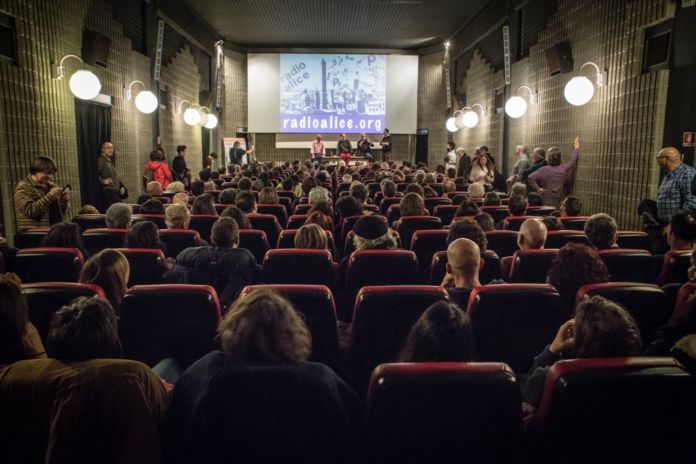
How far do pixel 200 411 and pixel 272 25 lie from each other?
53.3ft

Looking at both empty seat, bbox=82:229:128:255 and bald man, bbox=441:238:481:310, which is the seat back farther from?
bald man, bbox=441:238:481:310

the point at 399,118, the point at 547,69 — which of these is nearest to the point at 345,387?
the point at 547,69

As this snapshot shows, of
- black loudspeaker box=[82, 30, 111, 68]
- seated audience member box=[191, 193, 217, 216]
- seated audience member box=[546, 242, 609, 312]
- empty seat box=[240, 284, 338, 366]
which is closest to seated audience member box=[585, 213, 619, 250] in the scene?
seated audience member box=[546, 242, 609, 312]

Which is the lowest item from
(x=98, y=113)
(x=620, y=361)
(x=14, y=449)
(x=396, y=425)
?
(x=14, y=449)

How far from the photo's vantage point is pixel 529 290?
227cm

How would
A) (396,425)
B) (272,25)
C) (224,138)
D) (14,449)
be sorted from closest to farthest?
(396,425)
(14,449)
(272,25)
(224,138)

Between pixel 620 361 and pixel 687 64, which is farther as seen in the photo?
pixel 687 64

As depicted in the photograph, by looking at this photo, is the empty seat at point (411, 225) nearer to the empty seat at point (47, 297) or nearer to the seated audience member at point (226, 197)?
the seated audience member at point (226, 197)

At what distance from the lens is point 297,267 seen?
3.24m

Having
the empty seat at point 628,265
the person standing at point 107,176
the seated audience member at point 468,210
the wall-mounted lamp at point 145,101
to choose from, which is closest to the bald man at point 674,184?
the seated audience member at point 468,210

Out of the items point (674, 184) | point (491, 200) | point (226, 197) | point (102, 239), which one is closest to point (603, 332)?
point (102, 239)

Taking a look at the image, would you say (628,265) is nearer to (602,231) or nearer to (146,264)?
(602,231)

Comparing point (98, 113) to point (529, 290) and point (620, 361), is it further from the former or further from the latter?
point (620, 361)

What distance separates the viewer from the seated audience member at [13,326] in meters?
1.74
